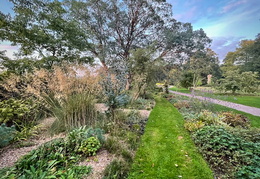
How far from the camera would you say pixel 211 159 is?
2.00 m

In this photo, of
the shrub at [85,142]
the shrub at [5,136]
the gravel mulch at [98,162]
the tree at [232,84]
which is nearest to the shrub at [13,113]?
the shrub at [5,136]

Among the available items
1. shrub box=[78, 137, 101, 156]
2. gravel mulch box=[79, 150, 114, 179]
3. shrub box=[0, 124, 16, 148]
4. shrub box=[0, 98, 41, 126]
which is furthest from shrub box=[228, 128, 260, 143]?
shrub box=[0, 98, 41, 126]

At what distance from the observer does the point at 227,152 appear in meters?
1.94

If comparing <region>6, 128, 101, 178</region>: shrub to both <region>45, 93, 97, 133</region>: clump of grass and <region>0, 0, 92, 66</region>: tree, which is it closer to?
<region>45, 93, 97, 133</region>: clump of grass

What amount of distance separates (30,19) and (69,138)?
19.7 ft

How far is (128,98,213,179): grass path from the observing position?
1.76m

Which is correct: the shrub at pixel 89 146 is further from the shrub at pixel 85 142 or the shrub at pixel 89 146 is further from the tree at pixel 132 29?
the tree at pixel 132 29

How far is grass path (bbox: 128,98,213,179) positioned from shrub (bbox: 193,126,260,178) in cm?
18

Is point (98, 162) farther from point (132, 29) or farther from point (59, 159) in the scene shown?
point (132, 29)

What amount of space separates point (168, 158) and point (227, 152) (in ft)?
3.33

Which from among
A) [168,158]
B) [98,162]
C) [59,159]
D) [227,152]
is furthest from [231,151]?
[59,159]

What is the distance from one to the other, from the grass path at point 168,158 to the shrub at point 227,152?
0.18m

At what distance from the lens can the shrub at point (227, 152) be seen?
1751mm

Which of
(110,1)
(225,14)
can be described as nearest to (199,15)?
(225,14)
